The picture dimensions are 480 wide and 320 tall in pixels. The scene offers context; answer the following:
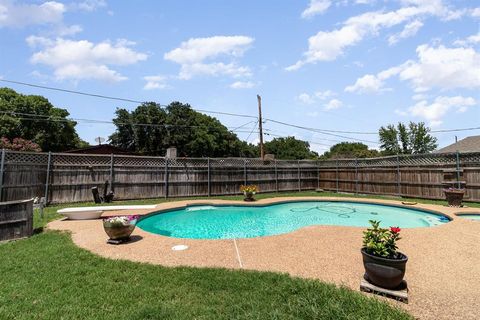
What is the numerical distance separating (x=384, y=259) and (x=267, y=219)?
734 cm

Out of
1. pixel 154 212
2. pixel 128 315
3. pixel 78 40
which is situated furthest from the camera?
pixel 78 40

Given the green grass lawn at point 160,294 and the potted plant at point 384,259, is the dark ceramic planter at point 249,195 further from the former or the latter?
the potted plant at point 384,259

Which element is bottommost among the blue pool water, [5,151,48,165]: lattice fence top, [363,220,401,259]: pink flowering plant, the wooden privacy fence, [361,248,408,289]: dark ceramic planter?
the blue pool water

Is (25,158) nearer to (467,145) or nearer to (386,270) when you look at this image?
(386,270)

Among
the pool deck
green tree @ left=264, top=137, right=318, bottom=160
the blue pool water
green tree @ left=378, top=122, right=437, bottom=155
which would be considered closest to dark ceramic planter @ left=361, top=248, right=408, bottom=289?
the pool deck

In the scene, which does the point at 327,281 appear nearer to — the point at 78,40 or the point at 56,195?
the point at 56,195

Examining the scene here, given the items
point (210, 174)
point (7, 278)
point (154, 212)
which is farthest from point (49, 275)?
point (210, 174)

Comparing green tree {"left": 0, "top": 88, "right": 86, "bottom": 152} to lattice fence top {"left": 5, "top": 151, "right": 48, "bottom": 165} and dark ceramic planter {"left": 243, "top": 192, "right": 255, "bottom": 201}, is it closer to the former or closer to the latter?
lattice fence top {"left": 5, "top": 151, "right": 48, "bottom": 165}

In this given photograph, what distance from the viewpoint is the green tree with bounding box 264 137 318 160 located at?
55.6 meters

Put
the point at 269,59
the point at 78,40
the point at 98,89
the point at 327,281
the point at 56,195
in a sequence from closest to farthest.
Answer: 1. the point at 327,281
2. the point at 56,195
3. the point at 78,40
4. the point at 269,59
5. the point at 98,89

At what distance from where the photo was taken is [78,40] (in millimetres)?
12789

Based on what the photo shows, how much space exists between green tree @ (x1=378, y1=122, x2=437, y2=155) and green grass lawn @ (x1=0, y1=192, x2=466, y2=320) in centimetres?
4458

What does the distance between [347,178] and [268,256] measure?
13.7m

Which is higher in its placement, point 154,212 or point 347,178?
point 347,178
